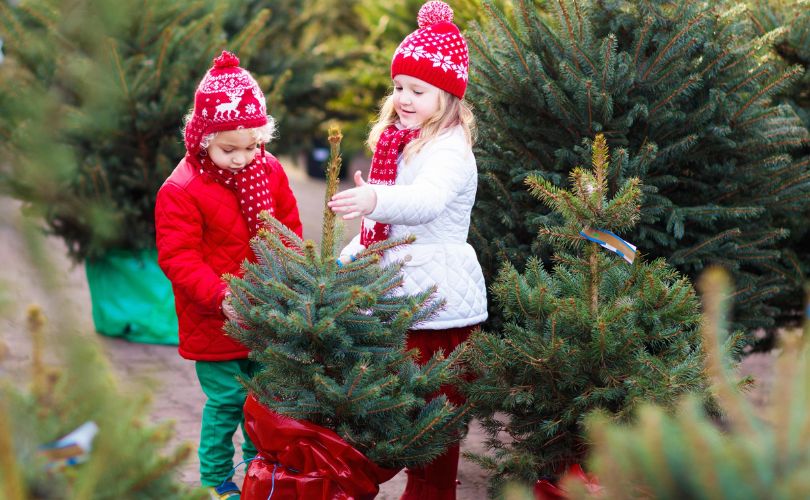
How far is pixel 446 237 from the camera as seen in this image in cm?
327

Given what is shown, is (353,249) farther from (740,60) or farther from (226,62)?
(740,60)

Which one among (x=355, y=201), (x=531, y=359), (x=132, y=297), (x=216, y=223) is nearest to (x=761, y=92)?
(x=531, y=359)

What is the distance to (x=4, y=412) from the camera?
4.74ft

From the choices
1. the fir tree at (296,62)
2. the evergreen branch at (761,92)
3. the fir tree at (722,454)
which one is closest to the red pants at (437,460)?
the evergreen branch at (761,92)

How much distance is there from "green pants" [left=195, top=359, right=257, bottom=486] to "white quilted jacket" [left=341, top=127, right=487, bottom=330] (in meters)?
0.70

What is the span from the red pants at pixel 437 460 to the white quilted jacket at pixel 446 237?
7 cm

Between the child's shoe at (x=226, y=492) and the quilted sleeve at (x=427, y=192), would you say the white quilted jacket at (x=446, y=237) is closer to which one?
the quilted sleeve at (x=427, y=192)

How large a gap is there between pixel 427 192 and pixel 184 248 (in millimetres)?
982

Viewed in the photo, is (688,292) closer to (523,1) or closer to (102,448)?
(523,1)

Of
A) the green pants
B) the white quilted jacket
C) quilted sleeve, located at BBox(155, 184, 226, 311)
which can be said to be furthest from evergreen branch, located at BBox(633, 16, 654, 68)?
the green pants

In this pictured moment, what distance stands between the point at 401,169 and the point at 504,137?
28.6 inches

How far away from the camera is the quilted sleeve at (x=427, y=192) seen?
2920 mm

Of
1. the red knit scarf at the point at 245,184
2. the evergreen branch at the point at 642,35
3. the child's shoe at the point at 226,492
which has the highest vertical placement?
the evergreen branch at the point at 642,35

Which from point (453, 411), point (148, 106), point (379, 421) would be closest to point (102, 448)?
point (379, 421)
